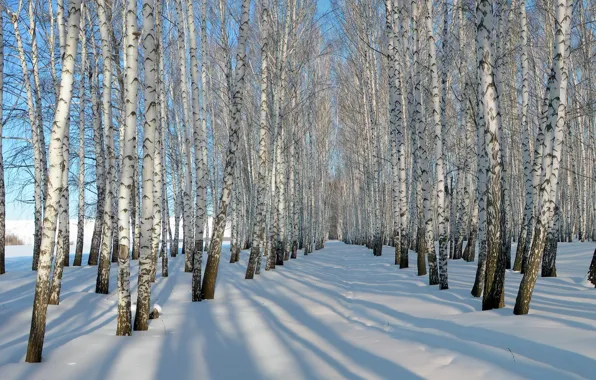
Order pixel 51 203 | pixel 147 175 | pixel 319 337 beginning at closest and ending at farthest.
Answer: pixel 51 203 < pixel 319 337 < pixel 147 175

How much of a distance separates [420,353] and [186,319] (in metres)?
3.60

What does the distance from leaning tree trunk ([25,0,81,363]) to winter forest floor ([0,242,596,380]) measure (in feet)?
0.96

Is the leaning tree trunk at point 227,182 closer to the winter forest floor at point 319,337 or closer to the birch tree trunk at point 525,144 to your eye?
the winter forest floor at point 319,337

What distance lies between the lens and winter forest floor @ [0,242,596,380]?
3.73 metres

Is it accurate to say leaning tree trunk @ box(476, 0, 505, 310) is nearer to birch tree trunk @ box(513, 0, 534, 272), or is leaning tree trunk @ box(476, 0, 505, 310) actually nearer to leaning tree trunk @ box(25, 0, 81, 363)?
birch tree trunk @ box(513, 0, 534, 272)

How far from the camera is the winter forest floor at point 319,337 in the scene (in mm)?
3730

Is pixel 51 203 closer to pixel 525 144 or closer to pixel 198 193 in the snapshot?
pixel 198 193

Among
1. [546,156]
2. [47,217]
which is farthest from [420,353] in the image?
[47,217]

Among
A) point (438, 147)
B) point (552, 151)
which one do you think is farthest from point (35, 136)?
point (552, 151)

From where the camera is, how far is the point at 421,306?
21.8ft

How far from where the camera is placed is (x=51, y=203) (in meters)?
4.23

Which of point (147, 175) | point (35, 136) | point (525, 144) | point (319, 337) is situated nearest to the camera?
point (319, 337)

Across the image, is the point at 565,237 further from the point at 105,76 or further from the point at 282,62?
the point at 105,76

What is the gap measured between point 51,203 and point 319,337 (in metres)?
3.43
